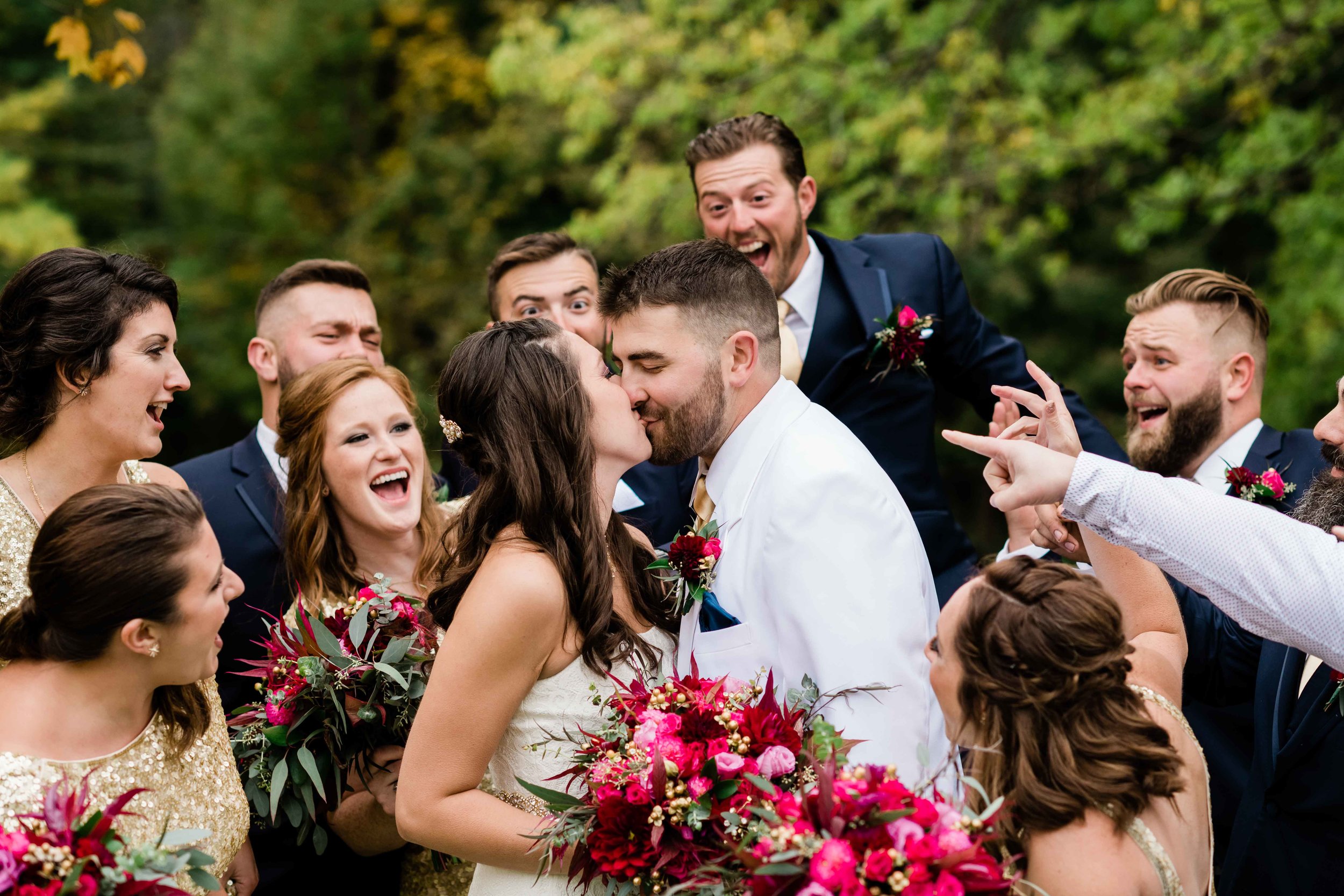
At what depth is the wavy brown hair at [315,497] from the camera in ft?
15.9

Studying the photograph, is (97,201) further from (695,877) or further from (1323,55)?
(695,877)

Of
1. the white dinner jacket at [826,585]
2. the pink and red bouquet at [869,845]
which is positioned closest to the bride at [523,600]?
the white dinner jacket at [826,585]

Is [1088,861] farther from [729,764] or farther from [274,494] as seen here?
[274,494]

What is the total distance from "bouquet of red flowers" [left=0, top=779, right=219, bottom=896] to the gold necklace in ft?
5.14

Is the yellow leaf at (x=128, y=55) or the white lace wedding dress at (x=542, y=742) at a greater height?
the yellow leaf at (x=128, y=55)

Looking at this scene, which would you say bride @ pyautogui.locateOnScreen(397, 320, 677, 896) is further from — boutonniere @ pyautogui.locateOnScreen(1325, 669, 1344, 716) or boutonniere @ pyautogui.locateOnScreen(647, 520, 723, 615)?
boutonniere @ pyautogui.locateOnScreen(1325, 669, 1344, 716)

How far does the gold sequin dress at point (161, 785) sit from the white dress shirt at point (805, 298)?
9.94 ft

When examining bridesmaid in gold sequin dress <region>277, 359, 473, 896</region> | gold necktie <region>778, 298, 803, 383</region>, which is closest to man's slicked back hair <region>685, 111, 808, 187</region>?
gold necktie <region>778, 298, 803, 383</region>

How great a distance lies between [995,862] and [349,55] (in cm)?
2047

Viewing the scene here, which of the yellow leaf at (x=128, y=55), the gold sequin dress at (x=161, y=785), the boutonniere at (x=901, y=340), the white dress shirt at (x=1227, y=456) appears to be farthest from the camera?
the yellow leaf at (x=128, y=55)

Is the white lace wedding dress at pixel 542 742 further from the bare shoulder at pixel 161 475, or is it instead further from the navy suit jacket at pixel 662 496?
the bare shoulder at pixel 161 475

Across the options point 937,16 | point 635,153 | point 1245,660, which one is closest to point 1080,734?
point 1245,660

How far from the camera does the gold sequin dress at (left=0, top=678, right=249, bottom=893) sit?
2.98 metres

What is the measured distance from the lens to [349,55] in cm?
2038
